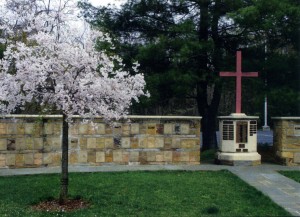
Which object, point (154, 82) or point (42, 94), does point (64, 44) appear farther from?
point (154, 82)

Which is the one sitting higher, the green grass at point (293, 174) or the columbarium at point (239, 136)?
the columbarium at point (239, 136)

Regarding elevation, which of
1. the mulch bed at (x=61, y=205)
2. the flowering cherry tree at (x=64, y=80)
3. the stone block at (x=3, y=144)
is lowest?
the mulch bed at (x=61, y=205)

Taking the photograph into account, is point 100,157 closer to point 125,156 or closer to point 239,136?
point 125,156

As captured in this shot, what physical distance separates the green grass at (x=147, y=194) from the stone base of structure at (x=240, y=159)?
1276mm

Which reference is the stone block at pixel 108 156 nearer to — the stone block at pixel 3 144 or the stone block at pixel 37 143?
the stone block at pixel 37 143

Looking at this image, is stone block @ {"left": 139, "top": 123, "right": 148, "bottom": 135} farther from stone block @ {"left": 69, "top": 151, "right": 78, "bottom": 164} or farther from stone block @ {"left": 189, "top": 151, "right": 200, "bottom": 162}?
stone block @ {"left": 69, "top": 151, "right": 78, "bottom": 164}

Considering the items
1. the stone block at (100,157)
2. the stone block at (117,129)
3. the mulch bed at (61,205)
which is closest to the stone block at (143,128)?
the stone block at (117,129)

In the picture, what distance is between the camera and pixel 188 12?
1396 centimetres

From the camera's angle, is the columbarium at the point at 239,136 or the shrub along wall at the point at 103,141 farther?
the columbarium at the point at 239,136

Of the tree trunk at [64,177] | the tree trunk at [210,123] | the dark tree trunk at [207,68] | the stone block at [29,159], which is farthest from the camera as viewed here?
the tree trunk at [210,123]

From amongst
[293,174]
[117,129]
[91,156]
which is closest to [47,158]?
[91,156]

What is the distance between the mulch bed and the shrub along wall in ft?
13.6

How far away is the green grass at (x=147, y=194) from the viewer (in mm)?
6699

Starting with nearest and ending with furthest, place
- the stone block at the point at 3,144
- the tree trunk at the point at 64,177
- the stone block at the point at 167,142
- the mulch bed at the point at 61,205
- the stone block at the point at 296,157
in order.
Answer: the mulch bed at the point at 61,205, the tree trunk at the point at 64,177, the stone block at the point at 3,144, the stone block at the point at 167,142, the stone block at the point at 296,157
